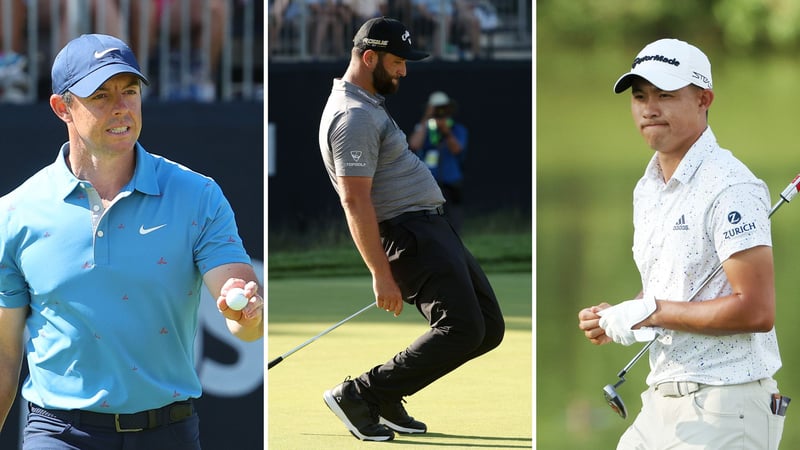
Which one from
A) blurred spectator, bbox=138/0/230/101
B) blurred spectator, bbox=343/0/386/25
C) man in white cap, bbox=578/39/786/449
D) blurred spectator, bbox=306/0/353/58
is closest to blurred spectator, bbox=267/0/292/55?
blurred spectator, bbox=306/0/353/58

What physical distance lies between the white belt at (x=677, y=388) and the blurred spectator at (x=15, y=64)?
4.31 metres

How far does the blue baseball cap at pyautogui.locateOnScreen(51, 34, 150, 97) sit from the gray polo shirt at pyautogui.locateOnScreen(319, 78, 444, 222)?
1.92 m

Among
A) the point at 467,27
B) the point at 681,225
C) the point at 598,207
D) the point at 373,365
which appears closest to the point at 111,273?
the point at 681,225

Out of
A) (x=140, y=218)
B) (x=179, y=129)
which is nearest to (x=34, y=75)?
(x=179, y=129)

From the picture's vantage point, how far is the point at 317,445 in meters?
5.95

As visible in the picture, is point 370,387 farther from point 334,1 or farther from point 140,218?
point 334,1

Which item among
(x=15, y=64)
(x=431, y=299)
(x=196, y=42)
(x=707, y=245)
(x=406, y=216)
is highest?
(x=196, y=42)

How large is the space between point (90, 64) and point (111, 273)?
0.56m

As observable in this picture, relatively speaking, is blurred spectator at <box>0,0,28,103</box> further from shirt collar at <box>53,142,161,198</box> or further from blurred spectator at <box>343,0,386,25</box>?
blurred spectator at <box>343,0,386,25</box>

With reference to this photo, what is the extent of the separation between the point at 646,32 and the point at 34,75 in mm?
22839

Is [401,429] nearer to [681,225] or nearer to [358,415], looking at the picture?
[358,415]

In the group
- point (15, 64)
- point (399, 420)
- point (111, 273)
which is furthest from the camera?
point (15, 64)

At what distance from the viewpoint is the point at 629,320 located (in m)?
3.51

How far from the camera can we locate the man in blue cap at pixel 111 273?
373 cm
